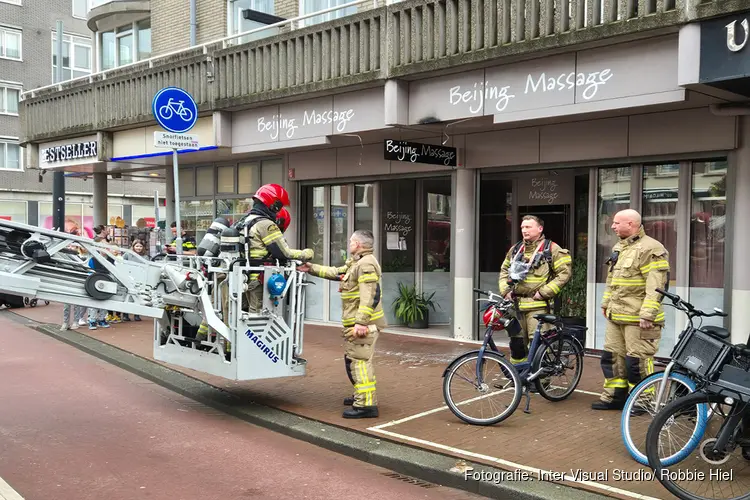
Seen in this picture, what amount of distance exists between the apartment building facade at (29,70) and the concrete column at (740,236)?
33.1 m

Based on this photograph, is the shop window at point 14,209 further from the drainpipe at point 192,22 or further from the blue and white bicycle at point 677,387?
the blue and white bicycle at point 677,387

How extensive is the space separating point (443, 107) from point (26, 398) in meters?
6.19

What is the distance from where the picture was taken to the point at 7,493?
187 inches

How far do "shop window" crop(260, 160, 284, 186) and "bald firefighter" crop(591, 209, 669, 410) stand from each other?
338 inches

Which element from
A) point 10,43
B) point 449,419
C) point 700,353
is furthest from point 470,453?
point 10,43

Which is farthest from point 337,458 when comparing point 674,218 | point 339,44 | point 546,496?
point 339,44

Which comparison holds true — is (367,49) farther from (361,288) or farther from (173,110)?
(361,288)

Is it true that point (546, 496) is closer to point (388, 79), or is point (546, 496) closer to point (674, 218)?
point (674, 218)

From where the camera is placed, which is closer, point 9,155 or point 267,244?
point 267,244

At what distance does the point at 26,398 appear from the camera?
25.2 ft

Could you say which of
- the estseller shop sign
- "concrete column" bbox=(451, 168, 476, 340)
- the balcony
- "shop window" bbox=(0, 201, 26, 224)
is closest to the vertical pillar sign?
the balcony

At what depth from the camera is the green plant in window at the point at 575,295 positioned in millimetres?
10812

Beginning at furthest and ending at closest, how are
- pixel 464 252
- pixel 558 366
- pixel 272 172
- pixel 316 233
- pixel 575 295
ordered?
pixel 272 172, pixel 316 233, pixel 464 252, pixel 575 295, pixel 558 366

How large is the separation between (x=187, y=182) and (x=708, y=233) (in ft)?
37.6
